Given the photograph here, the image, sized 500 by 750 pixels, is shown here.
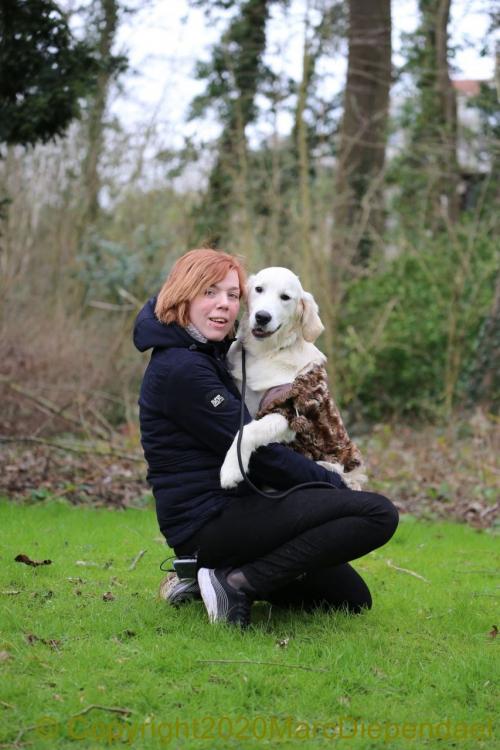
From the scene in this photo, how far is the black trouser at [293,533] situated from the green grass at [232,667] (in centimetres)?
31

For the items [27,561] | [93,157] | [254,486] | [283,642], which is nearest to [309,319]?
[254,486]

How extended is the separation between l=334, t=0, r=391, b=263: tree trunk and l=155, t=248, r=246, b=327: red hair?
9.65m

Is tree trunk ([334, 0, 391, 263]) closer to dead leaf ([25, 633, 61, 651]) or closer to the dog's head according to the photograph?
the dog's head

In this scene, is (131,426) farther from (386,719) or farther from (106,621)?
(386,719)

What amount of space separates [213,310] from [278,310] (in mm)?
389

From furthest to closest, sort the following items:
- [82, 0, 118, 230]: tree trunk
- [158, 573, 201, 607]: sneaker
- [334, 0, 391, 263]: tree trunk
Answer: [82, 0, 118, 230]: tree trunk < [334, 0, 391, 263]: tree trunk < [158, 573, 201, 607]: sneaker

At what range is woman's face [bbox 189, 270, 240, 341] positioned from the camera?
13.5 ft

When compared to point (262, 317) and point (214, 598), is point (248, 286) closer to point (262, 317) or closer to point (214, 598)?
point (262, 317)

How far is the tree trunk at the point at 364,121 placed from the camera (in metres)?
13.8

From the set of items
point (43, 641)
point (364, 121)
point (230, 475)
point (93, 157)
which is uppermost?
point (364, 121)

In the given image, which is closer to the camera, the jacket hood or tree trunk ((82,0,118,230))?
the jacket hood

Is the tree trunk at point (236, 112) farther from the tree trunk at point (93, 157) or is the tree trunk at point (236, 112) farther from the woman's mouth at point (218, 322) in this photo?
the woman's mouth at point (218, 322)

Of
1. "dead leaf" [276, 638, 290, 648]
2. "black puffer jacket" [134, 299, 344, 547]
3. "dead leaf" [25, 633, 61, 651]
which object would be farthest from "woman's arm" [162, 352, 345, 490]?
"dead leaf" [25, 633, 61, 651]

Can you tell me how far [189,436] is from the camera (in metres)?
4.05
